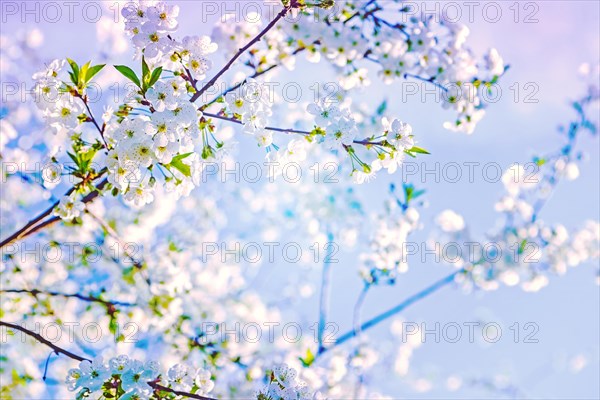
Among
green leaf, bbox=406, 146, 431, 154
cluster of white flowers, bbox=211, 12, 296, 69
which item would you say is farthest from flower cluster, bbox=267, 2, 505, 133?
green leaf, bbox=406, 146, 431, 154

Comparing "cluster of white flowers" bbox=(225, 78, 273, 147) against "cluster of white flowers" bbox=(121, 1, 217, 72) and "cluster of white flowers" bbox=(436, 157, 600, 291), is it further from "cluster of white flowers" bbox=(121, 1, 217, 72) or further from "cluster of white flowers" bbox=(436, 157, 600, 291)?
"cluster of white flowers" bbox=(436, 157, 600, 291)

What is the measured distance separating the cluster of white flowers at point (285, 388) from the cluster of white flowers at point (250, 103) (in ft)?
3.52

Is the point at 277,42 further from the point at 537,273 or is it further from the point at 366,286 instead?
the point at 537,273

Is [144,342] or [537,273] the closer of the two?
[144,342]

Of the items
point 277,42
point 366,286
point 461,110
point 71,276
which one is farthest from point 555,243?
point 71,276

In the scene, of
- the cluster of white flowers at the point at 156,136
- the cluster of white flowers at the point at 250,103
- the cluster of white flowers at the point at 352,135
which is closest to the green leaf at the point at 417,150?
the cluster of white flowers at the point at 352,135

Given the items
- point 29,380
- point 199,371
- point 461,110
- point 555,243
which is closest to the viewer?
point 199,371

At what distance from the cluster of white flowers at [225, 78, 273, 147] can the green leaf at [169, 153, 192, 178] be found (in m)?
0.29

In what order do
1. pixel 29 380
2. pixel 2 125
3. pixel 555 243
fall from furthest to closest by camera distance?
pixel 555 243
pixel 2 125
pixel 29 380

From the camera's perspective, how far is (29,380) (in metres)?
3.79

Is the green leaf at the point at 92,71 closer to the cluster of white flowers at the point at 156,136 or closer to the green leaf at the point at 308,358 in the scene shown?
the cluster of white flowers at the point at 156,136

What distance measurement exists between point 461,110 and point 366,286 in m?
1.80

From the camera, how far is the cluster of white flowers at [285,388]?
86.4 inches

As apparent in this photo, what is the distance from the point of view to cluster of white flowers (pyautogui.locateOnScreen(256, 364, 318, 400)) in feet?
7.20
